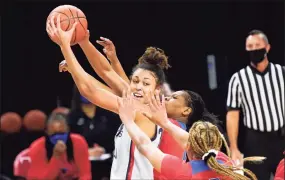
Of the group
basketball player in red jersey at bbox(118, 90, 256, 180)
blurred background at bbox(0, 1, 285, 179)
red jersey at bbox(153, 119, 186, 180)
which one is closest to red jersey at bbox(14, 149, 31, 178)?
blurred background at bbox(0, 1, 285, 179)

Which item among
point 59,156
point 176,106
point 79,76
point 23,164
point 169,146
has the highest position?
point 79,76

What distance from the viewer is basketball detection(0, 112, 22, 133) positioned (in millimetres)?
8383

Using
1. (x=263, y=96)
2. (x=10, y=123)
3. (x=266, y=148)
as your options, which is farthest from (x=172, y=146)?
(x=10, y=123)

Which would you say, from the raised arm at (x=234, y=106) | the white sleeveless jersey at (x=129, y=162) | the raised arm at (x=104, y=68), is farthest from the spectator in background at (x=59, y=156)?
the white sleeveless jersey at (x=129, y=162)

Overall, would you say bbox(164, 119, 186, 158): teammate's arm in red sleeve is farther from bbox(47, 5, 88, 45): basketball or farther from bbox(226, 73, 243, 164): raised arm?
bbox(226, 73, 243, 164): raised arm

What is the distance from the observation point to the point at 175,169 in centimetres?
369

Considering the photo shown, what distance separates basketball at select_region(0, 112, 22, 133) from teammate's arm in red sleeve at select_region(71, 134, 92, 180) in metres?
1.69

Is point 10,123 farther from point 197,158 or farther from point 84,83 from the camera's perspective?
point 197,158

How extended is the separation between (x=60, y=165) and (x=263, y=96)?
1976 mm

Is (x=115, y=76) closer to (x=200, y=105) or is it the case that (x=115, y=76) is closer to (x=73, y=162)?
(x=200, y=105)

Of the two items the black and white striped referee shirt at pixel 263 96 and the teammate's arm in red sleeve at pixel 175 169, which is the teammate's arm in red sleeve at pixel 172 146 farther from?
the black and white striped referee shirt at pixel 263 96

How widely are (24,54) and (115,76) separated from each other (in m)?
4.63

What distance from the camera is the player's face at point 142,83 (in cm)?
451

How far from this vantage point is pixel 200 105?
15.9 feet
